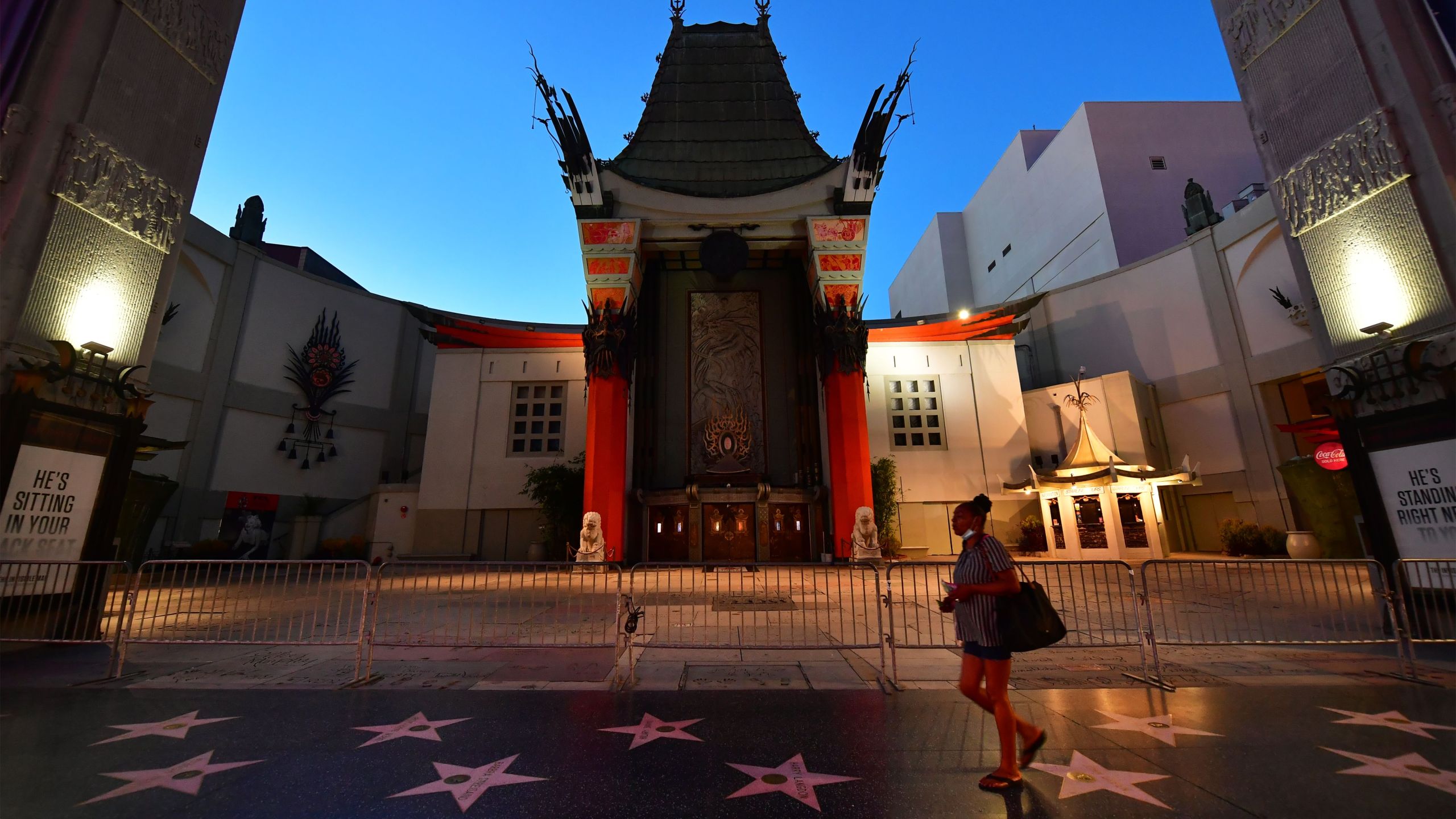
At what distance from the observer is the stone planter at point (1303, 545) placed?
16.3 meters

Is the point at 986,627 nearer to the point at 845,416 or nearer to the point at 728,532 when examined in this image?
the point at 845,416

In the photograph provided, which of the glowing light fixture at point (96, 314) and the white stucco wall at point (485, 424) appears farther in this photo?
the white stucco wall at point (485, 424)

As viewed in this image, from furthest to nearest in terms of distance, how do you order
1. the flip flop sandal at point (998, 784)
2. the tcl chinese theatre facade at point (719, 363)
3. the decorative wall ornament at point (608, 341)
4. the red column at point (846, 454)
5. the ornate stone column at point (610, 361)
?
the tcl chinese theatre facade at point (719, 363)
the decorative wall ornament at point (608, 341)
the red column at point (846, 454)
the ornate stone column at point (610, 361)
the flip flop sandal at point (998, 784)

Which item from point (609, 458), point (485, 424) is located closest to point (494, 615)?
point (609, 458)

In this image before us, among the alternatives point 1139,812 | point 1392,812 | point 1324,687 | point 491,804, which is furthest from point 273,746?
point 1324,687

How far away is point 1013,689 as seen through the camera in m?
4.91

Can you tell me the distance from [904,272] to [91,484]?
155 feet

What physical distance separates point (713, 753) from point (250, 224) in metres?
28.5

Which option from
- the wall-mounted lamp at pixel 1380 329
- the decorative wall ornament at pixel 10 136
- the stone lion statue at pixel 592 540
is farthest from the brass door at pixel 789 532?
the decorative wall ornament at pixel 10 136

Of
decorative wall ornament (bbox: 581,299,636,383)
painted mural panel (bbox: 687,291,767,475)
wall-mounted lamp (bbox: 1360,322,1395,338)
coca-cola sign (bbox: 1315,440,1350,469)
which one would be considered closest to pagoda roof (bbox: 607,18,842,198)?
painted mural panel (bbox: 687,291,767,475)

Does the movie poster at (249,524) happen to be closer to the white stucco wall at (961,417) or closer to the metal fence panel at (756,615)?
the metal fence panel at (756,615)

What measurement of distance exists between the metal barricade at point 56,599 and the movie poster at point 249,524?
52.3 ft

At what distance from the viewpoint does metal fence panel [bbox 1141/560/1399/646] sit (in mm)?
5527

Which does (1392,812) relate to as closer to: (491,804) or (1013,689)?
(1013,689)
